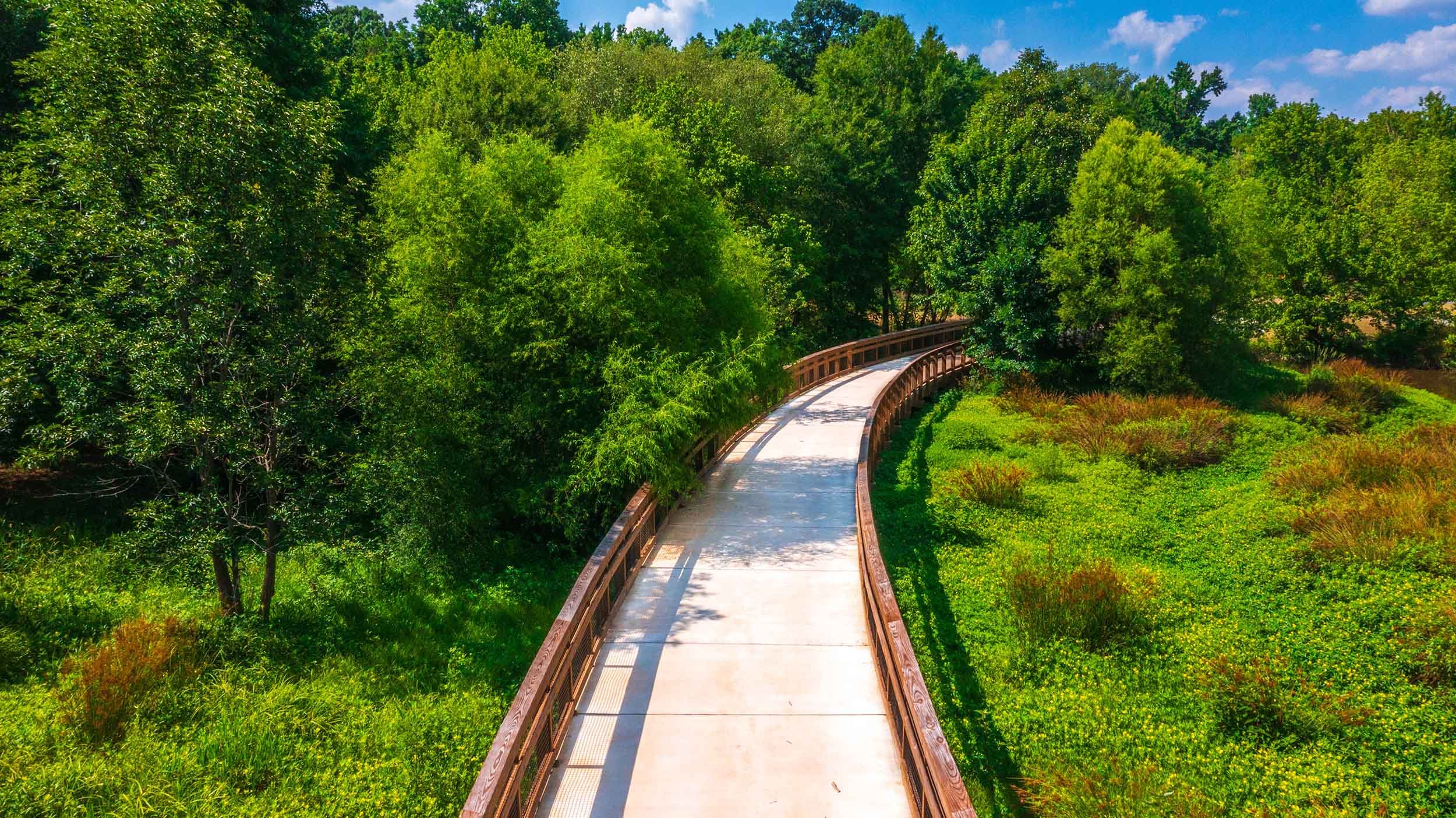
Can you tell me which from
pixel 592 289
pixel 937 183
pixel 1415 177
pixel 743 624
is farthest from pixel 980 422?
pixel 1415 177

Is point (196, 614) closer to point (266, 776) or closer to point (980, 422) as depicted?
point (266, 776)

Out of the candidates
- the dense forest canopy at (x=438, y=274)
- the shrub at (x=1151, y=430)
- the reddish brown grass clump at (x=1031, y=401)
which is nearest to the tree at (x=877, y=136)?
the dense forest canopy at (x=438, y=274)

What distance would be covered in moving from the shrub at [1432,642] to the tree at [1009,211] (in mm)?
14443

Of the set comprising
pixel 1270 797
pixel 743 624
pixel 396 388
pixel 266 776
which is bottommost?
pixel 1270 797

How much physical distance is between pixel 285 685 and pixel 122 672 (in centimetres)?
172

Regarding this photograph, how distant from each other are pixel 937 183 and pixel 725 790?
2400 cm

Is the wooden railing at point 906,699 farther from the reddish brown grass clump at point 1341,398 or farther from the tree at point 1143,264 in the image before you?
the reddish brown grass clump at point 1341,398

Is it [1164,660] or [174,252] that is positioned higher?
[174,252]

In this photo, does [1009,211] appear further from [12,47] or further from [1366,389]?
[12,47]

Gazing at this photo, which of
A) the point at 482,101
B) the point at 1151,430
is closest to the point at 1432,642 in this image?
the point at 1151,430

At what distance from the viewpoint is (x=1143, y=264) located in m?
22.6

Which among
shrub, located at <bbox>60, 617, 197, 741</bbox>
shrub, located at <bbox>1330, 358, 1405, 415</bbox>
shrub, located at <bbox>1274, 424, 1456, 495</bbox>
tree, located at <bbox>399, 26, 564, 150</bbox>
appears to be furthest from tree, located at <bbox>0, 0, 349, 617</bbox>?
shrub, located at <bbox>1330, 358, 1405, 415</bbox>

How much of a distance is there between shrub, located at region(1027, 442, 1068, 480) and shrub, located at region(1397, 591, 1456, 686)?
7252 millimetres

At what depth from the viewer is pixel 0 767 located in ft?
26.8
